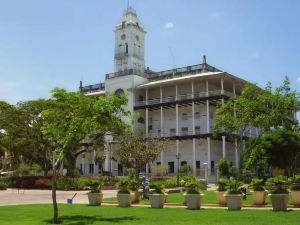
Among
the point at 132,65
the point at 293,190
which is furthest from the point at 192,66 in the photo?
the point at 293,190

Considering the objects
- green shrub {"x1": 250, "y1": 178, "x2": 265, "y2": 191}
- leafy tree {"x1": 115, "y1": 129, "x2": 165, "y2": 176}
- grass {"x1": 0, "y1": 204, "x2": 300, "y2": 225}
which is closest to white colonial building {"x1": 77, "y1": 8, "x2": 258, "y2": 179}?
leafy tree {"x1": 115, "y1": 129, "x2": 165, "y2": 176}

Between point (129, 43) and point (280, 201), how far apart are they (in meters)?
54.8

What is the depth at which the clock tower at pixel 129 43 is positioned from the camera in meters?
69.6

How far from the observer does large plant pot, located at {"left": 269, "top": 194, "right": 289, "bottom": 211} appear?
680 inches

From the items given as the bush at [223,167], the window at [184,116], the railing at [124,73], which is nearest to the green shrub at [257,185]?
the bush at [223,167]

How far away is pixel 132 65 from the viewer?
6894 centimetres

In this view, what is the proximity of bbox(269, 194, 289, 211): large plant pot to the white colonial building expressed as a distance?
37191 mm

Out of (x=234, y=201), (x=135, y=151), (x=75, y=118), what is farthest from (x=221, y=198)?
(x=135, y=151)

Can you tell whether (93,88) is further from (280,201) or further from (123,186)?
(280,201)

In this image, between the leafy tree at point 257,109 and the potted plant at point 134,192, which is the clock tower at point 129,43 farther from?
the potted plant at point 134,192

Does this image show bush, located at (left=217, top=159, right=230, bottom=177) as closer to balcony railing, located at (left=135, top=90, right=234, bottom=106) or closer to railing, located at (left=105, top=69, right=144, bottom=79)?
balcony railing, located at (left=135, top=90, right=234, bottom=106)

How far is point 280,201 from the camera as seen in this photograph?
17328 mm

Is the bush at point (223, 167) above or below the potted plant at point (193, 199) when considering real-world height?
above

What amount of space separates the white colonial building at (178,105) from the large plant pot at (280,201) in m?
37.2
